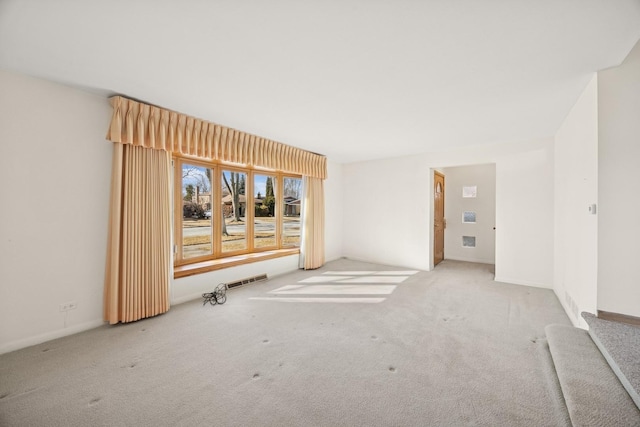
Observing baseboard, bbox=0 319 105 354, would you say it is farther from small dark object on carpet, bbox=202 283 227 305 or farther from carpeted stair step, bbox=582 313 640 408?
carpeted stair step, bbox=582 313 640 408

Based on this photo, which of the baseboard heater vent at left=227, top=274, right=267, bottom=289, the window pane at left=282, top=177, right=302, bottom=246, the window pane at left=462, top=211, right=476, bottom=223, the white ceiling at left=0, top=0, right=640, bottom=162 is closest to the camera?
the white ceiling at left=0, top=0, right=640, bottom=162

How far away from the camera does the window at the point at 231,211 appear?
355 cm

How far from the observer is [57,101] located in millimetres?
2287

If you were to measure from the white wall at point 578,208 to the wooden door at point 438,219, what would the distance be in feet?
6.55

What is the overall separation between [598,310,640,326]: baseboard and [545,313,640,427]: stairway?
0.07 m

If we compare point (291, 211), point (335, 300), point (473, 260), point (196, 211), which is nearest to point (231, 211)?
point (196, 211)

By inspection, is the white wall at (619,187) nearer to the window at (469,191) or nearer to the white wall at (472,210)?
the white wall at (472,210)

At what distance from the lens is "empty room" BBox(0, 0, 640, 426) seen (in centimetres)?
146

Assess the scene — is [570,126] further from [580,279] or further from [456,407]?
[456,407]

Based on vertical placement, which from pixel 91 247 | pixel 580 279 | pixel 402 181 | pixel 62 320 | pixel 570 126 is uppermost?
pixel 570 126

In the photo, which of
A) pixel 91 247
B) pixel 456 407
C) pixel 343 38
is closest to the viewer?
pixel 456 407

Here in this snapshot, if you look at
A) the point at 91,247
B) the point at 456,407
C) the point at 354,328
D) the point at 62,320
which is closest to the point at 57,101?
the point at 91,247

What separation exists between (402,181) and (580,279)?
322cm

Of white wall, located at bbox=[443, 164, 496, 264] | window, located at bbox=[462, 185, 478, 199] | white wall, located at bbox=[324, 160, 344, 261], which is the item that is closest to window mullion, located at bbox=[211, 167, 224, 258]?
white wall, located at bbox=[324, 160, 344, 261]
